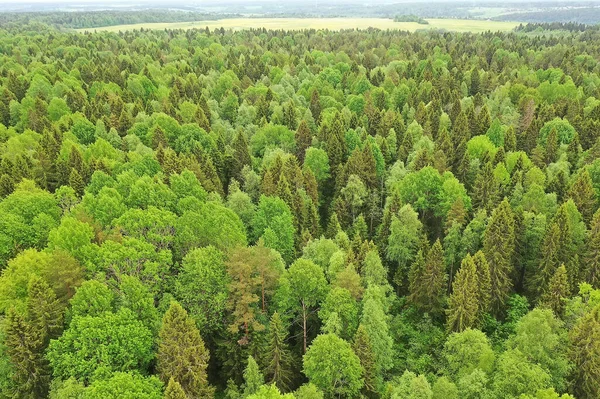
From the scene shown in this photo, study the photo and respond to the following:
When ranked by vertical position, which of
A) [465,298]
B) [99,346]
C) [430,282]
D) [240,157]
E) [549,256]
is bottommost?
[430,282]

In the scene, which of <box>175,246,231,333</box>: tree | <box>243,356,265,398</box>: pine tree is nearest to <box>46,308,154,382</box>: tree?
<box>175,246,231,333</box>: tree

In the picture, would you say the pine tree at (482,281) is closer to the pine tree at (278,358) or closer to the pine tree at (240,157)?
the pine tree at (278,358)

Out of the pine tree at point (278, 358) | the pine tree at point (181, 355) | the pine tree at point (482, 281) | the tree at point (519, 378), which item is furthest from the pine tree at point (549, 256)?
the pine tree at point (181, 355)

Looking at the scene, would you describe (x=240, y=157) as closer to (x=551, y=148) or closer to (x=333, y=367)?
(x=333, y=367)

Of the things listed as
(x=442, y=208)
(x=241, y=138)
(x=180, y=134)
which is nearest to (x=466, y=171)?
(x=442, y=208)

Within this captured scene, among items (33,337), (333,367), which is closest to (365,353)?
(333,367)

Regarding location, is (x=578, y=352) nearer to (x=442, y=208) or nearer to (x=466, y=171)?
(x=442, y=208)

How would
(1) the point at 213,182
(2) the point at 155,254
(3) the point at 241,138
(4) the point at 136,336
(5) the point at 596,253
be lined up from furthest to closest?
(3) the point at 241,138 < (1) the point at 213,182 < (5) the point at 596,253 < (2) the point at 155,254 < (4) the point at 136,336
